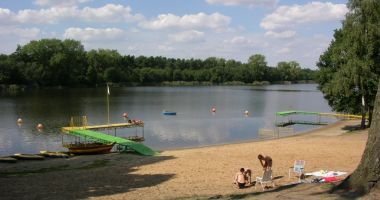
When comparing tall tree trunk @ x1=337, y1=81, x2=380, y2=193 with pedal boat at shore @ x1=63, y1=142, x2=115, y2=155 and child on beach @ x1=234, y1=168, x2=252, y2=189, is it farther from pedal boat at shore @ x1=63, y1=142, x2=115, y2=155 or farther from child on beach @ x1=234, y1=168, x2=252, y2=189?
pedal boat at shore @ x1=63, y1=142, x2=115, y2=155

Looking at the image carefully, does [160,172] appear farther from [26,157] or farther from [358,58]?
[358,58]

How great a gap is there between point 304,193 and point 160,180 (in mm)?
10222

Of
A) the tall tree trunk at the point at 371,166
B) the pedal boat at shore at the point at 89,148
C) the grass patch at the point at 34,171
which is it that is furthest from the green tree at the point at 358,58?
the tall tree trunk at the point at 371,166

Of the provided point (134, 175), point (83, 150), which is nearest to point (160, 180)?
point (134, 175)

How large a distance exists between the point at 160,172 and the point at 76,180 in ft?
13.8

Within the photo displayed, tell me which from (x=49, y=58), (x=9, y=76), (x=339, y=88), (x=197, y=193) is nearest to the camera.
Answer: (x=197, y=193)

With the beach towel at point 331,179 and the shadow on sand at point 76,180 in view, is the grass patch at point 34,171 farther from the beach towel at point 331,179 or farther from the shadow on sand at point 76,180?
the beach towel at point 331,179

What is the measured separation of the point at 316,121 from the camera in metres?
62.0

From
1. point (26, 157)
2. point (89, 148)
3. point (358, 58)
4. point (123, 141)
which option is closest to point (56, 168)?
point (26, 157)

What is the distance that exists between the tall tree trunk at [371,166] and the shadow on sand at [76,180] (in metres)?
9.86

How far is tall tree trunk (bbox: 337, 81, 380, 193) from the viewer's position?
945 centimetres

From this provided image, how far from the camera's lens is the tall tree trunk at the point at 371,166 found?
9445 mm

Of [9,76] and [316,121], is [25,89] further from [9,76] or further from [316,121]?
[316,121]

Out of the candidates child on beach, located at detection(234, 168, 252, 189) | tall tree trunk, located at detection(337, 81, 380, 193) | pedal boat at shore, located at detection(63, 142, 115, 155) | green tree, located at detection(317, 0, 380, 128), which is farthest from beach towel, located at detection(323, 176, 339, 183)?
green tree, located at detection(317, 0, 380, 128)
